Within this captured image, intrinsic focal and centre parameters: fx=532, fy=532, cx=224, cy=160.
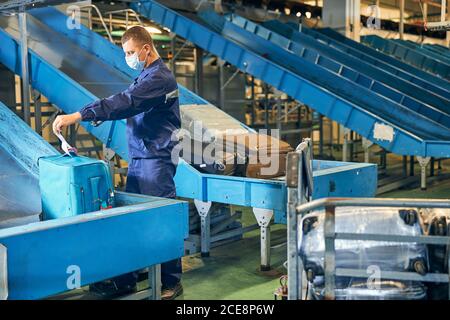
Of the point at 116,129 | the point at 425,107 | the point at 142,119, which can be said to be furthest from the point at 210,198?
the point at 425,107

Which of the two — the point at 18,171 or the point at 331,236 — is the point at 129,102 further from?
the point at 331,236

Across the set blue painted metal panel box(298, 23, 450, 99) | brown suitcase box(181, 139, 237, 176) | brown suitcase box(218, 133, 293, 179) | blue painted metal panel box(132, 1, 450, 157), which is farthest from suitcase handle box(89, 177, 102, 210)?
blue painted metal panel box(298, 23, 450, 99)

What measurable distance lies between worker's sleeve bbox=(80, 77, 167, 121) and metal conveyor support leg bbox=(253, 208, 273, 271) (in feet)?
4.02

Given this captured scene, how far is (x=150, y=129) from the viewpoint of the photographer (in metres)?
3.52

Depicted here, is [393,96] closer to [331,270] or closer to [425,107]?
[425,107]

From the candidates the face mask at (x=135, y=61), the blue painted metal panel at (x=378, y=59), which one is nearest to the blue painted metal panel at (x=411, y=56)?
the blue painted metal panel at (x=378, y=59)

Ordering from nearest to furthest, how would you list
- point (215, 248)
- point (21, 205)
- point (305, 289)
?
1. point (305, 289)
2. point (21, 205)
3. point (215, 248)

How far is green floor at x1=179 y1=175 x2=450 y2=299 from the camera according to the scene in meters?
3.89

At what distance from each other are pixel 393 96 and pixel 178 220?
661 centimetres

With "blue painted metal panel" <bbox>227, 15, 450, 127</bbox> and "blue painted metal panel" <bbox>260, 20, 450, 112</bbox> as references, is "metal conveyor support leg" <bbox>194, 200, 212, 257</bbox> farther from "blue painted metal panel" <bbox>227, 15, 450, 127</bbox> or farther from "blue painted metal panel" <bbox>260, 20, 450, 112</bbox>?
"blue painted metal panel" <bbox>260, 20, 450, 112</bbox>

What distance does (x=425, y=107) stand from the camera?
834cm

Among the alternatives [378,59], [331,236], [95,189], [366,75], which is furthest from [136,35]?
[378,59]

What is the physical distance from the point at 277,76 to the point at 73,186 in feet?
19.6

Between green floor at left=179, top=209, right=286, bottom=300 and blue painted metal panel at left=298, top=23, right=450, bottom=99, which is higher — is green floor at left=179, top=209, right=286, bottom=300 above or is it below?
below
